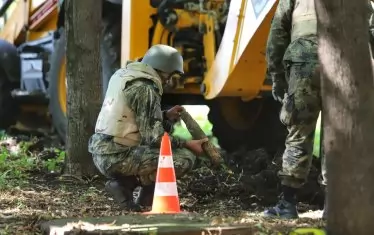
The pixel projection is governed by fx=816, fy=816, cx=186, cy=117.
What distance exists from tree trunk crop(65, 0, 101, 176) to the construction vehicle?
571 mm

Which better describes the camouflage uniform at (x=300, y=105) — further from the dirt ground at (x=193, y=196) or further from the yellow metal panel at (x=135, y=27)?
the yellow metal panel at (x=135, y=27)

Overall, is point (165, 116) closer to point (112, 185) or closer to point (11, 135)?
point (112, 185)

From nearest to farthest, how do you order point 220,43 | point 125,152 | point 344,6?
point 344,6 → point 125,152 → point 220,43

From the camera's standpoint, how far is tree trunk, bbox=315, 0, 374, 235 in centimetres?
384

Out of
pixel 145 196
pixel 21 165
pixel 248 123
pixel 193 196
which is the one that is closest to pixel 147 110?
pixel 145 196

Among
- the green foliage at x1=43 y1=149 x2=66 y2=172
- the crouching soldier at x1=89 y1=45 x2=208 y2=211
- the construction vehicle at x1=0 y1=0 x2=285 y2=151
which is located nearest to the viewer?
the crouching soldier at x1=89 y1=45 x2=208 y2=211

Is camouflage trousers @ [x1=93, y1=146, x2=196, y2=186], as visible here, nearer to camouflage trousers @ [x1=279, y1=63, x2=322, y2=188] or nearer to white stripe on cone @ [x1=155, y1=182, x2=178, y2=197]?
white stripe on cone @ [x1=155, y1=182, x2=178, y2=197]

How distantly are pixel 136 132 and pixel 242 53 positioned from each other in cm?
168

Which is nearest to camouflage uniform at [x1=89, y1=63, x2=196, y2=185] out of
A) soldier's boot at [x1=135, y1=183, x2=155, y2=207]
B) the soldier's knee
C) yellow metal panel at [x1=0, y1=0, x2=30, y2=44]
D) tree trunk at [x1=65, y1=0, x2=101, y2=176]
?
soldier's boot at [x1=135, y1=183, x2=155, y2=207]

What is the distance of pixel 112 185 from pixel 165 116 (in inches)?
25.4

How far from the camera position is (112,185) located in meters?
5.79

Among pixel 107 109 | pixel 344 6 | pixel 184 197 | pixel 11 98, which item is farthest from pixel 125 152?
pixel 11 98

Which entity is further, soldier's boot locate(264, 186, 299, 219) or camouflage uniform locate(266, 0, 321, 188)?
soldier's boot locate(264, 186, 299, 219)

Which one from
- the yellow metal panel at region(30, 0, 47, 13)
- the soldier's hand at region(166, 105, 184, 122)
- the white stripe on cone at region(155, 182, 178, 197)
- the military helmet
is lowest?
the white stripe on cone at region(155, 182, 178, 197)
